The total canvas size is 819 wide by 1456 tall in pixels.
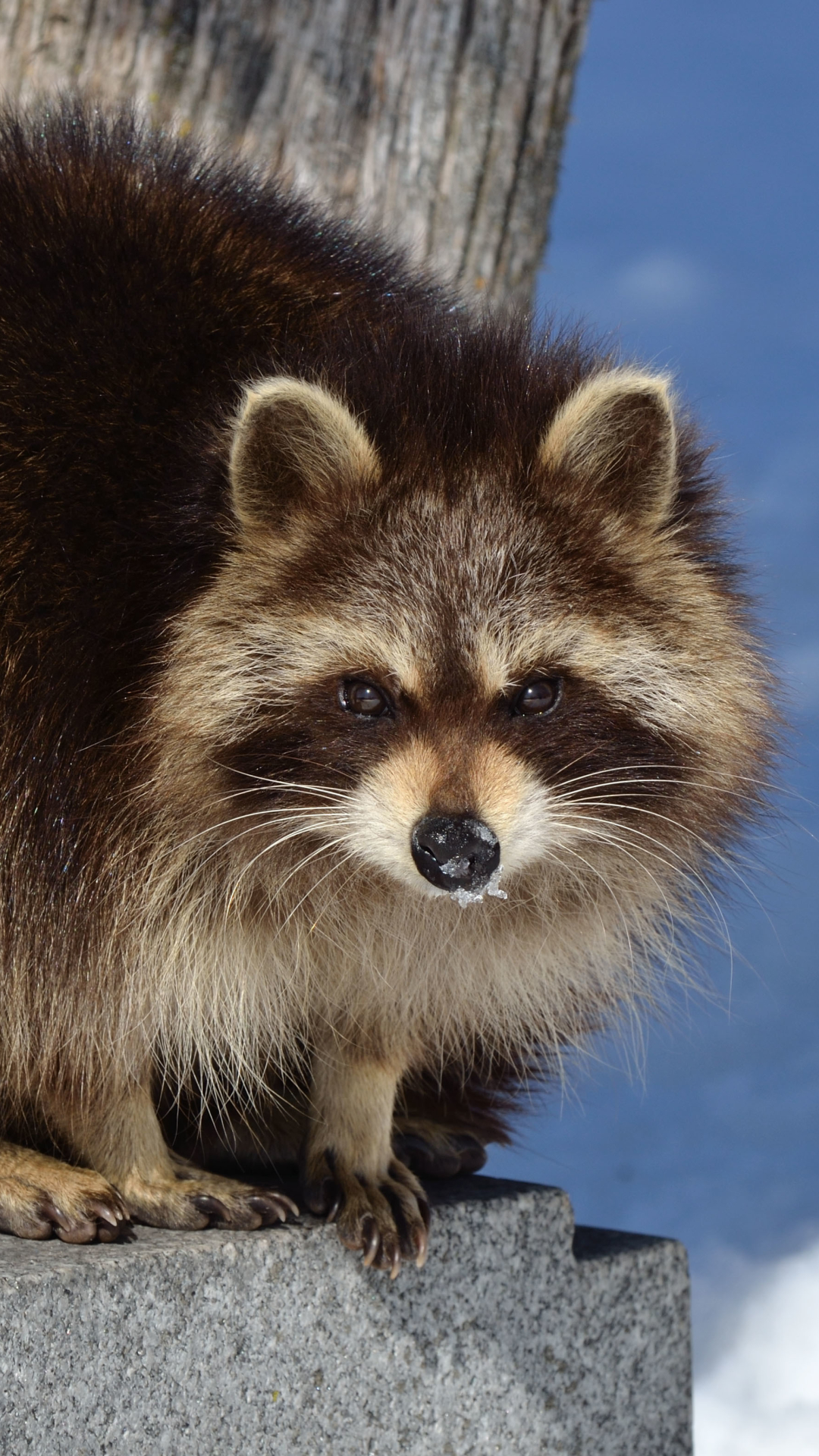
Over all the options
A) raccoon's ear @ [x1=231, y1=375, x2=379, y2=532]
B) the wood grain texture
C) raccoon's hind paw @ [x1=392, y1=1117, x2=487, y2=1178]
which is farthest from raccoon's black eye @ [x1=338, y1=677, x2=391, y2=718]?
the wood grain texture

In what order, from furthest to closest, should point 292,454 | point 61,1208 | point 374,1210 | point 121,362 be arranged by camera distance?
point 374,1210
point 121,362
point 61,1208
point 292,454

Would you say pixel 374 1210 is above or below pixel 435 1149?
below

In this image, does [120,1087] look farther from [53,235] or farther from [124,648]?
[53,235]

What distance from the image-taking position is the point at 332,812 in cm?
260

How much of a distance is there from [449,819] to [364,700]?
0.27 meters

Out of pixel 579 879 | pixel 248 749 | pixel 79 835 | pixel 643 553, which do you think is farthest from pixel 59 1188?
pixel 643 553

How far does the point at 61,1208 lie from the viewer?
9.16 ft

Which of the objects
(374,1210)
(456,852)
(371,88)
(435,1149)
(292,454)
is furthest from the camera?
(371,88)

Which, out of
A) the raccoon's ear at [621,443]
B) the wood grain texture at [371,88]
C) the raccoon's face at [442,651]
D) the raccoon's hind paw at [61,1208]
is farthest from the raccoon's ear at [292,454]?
the wood grain texture at [371,88]

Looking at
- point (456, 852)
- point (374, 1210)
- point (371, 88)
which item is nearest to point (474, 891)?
point (456, 852)

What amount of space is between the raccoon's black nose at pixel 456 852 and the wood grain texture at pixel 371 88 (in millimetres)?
2467

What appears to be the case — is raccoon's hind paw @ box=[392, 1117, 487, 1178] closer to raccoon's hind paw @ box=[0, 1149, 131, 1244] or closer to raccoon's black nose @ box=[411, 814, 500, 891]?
raccoon's hind paw @ box=[0, 1149, 131, 1244]

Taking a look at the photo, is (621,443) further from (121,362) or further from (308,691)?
(121,362)

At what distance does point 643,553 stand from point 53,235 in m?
1.26
